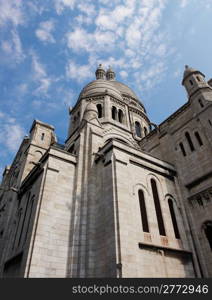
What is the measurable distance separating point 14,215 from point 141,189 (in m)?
10.3

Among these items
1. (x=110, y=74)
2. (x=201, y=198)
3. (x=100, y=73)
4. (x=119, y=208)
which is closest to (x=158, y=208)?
(x=201, y=198)

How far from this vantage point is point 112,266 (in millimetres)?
9367

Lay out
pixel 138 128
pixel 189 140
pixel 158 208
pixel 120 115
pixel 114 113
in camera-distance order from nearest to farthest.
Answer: pixel 158 208 → pixel 189 140 → pixel 114 113 → pixel 120 115 → pixel 138 128

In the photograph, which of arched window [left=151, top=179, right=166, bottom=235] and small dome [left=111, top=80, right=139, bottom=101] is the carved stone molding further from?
small dome [left=111, top=80, right=139, bottom=101]

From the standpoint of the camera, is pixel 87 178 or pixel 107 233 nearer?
pixel 107 233

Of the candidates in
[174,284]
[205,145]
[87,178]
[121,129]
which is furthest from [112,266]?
[121,129]

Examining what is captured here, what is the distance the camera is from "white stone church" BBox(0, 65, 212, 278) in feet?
34.0

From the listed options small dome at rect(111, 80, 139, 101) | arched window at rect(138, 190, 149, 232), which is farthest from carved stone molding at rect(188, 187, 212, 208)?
small dome at rect(111, 80, 139, 101)

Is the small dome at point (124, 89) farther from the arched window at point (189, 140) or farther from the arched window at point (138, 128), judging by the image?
the arched window at point (189, 140)

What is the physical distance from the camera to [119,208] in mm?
10867

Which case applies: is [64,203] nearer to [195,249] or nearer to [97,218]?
[97,218]

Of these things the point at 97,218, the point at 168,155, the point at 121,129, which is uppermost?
the point at 121,129

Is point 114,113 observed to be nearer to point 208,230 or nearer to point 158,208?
point 158,208

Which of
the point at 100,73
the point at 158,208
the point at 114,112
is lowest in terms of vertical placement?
the point at 158,208
